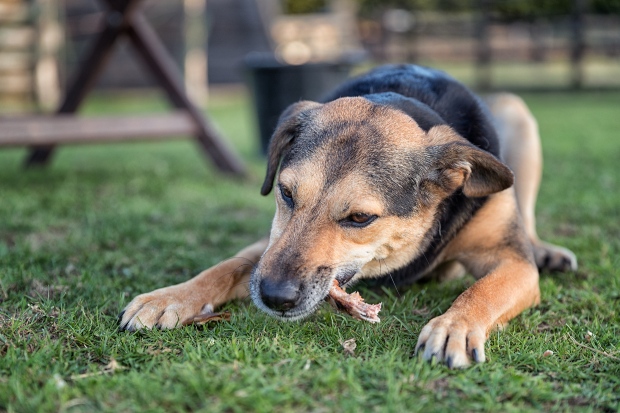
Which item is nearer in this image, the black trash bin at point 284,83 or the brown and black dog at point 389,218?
the brown and black dog at point 389,218

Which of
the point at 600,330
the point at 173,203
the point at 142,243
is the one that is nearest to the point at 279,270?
the point at 600,330

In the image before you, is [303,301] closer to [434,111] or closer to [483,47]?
[434,111]

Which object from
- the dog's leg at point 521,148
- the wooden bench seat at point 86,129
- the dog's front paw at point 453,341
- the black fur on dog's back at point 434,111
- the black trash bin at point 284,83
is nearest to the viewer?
the dog's front paw at point 453,341

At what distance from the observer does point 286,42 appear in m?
23.5

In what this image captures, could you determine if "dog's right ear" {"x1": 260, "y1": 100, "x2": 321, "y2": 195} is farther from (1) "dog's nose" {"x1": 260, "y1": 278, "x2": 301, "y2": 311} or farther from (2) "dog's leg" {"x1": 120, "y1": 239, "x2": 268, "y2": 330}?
(1) "dog's nose" {"x1": 260, "y1": 278, "x2": 301, "y2": 311}

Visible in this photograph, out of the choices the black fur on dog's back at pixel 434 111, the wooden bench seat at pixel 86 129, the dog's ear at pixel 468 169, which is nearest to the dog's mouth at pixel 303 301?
the black fur on dog's back at pixel 434 111

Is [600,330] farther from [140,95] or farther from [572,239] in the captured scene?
[140,95]

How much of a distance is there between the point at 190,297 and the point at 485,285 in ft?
4.93

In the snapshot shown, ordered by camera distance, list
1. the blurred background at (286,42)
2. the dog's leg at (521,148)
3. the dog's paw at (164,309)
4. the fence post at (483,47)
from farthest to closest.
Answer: the fence post at (483,47) < the blurred background at (286,42) < the dog's leg at (521,148) < the dog's paw at (164,309)

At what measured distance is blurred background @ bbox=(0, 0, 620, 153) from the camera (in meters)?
15.0

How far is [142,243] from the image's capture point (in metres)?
4.61

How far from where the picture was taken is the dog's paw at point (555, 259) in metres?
4.20

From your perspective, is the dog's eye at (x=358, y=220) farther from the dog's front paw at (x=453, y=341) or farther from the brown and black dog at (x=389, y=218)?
the dog's front paw at (x=453, y=341)

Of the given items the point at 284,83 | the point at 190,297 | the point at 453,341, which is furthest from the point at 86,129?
the point at 453,341
